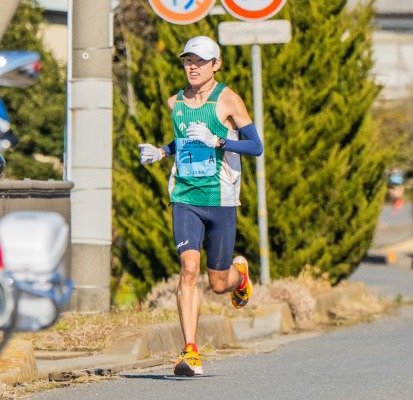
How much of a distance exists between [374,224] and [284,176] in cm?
126

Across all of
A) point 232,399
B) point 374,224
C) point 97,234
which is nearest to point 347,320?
point 374,224

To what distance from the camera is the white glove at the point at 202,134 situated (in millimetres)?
7008

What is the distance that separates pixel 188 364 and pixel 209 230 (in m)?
0.94

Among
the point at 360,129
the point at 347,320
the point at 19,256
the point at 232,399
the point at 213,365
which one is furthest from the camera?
the point at 360,129

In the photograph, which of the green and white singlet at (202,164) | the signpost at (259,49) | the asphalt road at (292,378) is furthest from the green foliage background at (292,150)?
the green and white singlet at (202,164)

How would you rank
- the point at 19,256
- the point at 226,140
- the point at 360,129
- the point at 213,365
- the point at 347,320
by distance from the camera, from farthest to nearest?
the point at 360,129 < the point at 347,320 < the point at 213,365 < the point at 226,140 < the point at 19,256

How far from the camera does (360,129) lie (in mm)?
12484

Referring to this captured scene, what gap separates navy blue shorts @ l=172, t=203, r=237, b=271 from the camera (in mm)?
7531

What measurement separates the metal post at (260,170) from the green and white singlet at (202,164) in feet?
11.5

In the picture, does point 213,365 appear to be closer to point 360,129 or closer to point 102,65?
point 102,65

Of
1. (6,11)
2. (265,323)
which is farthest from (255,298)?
(6,11)

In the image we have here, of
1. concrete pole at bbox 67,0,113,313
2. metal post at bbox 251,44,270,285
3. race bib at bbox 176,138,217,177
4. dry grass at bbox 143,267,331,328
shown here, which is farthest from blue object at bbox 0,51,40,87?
metal post at bbox 251,44,270,285

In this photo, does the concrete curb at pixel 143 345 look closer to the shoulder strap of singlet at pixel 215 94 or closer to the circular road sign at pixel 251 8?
the shoulder strap of singlet at pixel 215 94

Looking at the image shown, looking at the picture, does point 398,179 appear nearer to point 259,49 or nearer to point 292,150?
point 292,150
